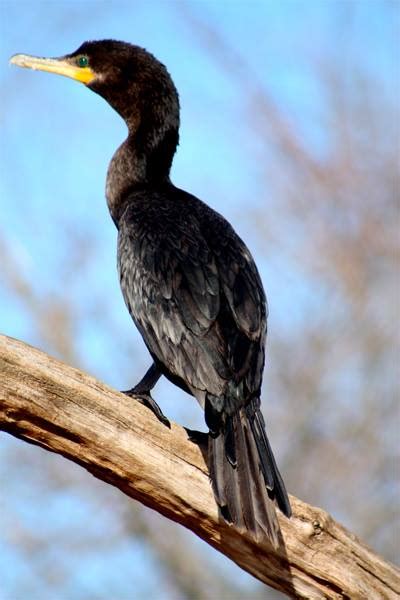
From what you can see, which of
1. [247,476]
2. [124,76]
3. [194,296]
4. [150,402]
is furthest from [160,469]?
[124,76]

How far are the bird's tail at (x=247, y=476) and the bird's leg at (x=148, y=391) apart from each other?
0.33m

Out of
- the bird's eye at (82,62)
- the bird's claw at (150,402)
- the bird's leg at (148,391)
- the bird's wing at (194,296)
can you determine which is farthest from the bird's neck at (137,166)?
the bird's claw at (150,402)

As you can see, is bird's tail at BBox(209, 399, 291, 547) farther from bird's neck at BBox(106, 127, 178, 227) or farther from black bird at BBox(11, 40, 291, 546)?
bird's neck at BBox(106, 127, 178, 227)

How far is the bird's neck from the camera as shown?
6.93 meters

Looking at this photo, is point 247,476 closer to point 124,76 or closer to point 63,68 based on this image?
point 124,76

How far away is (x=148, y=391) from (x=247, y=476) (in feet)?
3.23

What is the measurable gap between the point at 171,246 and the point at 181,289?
322mm

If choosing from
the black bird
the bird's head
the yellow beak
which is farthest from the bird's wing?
the yellow beak

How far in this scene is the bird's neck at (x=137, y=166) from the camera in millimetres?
6930

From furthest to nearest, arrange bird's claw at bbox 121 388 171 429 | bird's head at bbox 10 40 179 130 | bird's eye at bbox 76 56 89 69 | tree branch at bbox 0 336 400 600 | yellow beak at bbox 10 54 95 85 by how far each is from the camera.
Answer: bird's eye at bbox 76 56 89 69 → yellow beak at bbox 10 54 95 85 → bird's head at bbox 10 40 179 130 → bird's claw at bbox 121 388 171 429 → tree branch at bbox 0 336 400 600

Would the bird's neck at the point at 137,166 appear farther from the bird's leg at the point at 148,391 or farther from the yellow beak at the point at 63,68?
the bird's leg at the point at 148,391

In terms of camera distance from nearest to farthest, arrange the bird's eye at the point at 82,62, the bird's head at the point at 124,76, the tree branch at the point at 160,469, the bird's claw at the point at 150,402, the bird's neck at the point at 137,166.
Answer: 1. the tree branch at the point at 160,469
2. the bird's claw at the point at 150,402
3. the bird's neck at the point at 137,166
4. the bird's head at the point at 124,76
5. the bird's eye at the point at 82,62

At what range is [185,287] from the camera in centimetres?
578

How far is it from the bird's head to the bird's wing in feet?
3.18
